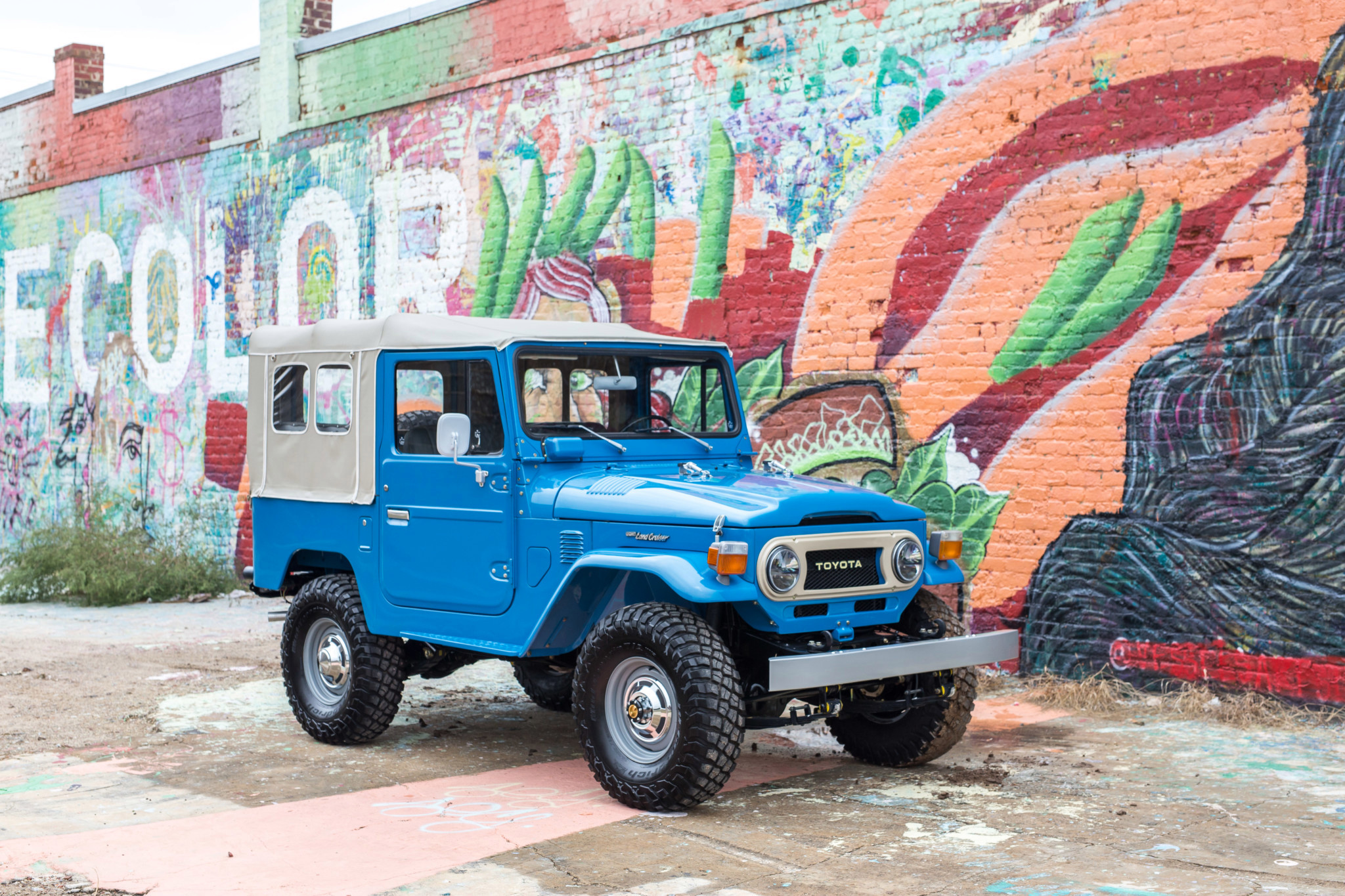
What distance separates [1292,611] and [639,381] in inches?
151

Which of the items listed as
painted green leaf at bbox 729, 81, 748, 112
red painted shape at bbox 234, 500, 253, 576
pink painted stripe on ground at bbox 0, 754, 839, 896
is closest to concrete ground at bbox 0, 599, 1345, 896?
pink painted stripe on ground at bbox 0, 754, 839, 896

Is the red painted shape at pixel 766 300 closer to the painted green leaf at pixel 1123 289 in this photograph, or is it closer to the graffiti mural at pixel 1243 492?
the painted green leaf at pixel 1123 289

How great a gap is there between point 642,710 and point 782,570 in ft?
2.71

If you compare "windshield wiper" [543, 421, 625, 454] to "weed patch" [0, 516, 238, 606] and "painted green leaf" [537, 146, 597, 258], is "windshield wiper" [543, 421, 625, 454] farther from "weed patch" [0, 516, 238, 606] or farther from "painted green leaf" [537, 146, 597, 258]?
"weed patch" [0, 516, 238, 606]

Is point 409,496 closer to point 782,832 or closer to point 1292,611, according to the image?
point 782,832

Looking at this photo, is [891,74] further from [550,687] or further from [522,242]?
[550,687]

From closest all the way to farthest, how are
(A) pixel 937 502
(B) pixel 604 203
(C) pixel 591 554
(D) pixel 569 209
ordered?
(C) pixel 591 554
(A) pixel 937 502
(B) pixel 604 203
(D) pixel 569 209

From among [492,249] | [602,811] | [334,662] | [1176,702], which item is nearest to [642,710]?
[602,811]

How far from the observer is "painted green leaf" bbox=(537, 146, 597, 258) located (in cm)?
1172

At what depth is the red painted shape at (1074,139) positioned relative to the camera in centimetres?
805

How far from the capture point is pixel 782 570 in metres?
5.85

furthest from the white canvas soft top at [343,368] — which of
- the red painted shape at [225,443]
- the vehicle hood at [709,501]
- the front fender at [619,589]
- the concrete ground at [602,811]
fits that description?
the red painted shape at [225,443]

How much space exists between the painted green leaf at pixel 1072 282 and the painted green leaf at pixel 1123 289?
5 centimetres

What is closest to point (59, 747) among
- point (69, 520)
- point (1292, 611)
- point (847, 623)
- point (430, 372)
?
point (430, 372)
